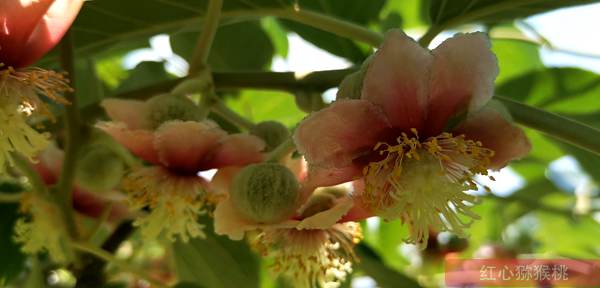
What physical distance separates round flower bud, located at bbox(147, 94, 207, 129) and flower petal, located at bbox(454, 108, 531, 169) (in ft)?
1.21

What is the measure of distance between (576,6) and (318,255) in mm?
611

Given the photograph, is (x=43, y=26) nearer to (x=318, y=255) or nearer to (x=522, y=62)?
(x=318, y=255)

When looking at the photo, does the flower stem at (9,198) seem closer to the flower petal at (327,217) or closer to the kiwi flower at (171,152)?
the kiwi flower at (171,152)

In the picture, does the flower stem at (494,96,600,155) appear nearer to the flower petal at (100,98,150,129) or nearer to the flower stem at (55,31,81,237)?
the flower petal at (100,98,150,129)

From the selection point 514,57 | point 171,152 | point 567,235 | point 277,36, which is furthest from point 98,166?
point 567,235

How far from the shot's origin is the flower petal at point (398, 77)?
868 mm

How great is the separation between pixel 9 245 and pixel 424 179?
91cm

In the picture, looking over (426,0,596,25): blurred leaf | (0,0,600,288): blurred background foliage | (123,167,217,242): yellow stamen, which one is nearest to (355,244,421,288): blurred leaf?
(0,0,600,288): blurred background foliage

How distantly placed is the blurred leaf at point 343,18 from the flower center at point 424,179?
48 centimetres

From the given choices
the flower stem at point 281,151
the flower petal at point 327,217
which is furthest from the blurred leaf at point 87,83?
the flower petal at point 327,217

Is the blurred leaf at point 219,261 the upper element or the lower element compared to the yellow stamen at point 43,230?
lower

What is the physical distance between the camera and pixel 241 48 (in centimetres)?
165

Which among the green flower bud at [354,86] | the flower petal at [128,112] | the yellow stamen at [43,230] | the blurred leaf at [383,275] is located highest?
the green flower bud at [354,86]

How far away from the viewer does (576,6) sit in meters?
1.32
